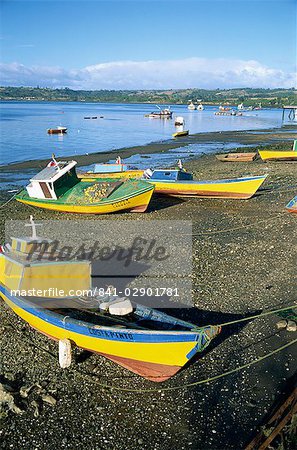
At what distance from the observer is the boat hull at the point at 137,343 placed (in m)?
8.94

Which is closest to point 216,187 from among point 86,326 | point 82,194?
point 82,194

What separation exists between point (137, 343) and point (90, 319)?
6.02 ft

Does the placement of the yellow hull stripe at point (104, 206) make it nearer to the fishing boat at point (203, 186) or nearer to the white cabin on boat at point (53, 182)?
the white cabin on boat at point (53, 182)

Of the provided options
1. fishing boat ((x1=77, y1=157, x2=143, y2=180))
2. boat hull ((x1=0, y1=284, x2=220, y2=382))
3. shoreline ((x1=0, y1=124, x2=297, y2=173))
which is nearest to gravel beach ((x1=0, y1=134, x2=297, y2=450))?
boat hull ((x1=0, y1=284, x2=220, y2=382))

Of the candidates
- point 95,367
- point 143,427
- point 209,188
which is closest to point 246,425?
point 143,427

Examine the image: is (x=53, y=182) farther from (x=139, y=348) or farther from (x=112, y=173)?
(x=139, y=348)

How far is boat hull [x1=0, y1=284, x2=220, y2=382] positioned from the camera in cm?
894

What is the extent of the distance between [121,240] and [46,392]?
32.8 ft

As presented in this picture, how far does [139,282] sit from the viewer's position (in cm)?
1435

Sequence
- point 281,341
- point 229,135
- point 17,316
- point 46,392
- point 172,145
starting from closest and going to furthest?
point 46,392 < point 281,341 < point 17,316 < point 172,145 < point 229,135

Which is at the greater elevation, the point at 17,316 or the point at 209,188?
the point at 209,188

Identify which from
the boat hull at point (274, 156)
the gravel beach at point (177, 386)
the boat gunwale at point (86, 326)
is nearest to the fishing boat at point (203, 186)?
the gravel beach at point (177, 386)

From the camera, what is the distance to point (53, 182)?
73.3 ft

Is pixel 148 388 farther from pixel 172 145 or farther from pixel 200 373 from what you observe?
pixel 172 145
